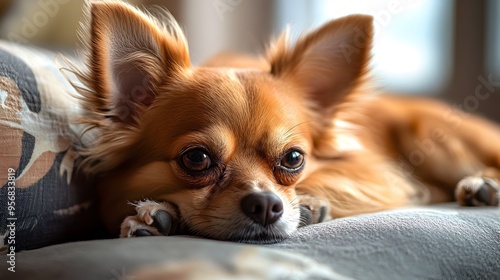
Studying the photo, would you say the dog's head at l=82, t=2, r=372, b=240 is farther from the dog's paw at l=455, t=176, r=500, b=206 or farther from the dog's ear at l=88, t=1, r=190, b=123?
the dog's paw at l=455, t=176, r=500, b=206

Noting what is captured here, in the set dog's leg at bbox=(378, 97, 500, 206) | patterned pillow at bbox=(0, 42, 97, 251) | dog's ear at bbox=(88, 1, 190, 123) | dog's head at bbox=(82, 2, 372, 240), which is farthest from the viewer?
dog's leg at bbox=(378, 97, 500, 206)

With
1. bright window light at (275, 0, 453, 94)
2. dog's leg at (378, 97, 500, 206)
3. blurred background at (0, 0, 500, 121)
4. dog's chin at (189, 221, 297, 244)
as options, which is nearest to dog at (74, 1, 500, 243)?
dog's chin at (189, 221, 297, 244)

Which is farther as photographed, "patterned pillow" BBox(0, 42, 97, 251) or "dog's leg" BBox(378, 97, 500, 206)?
"dog's leg" BBox(378, 97, 500, 206)

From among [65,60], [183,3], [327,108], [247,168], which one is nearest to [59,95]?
[65,60]

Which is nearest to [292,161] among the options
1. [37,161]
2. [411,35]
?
[37,161]

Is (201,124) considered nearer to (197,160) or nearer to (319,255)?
(197,160)

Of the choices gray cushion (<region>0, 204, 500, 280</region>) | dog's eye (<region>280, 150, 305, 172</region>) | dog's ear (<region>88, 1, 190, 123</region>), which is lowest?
gray cushion (<region>0, 204, 500, 280</region>)

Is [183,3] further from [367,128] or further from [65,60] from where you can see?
[65,60]
